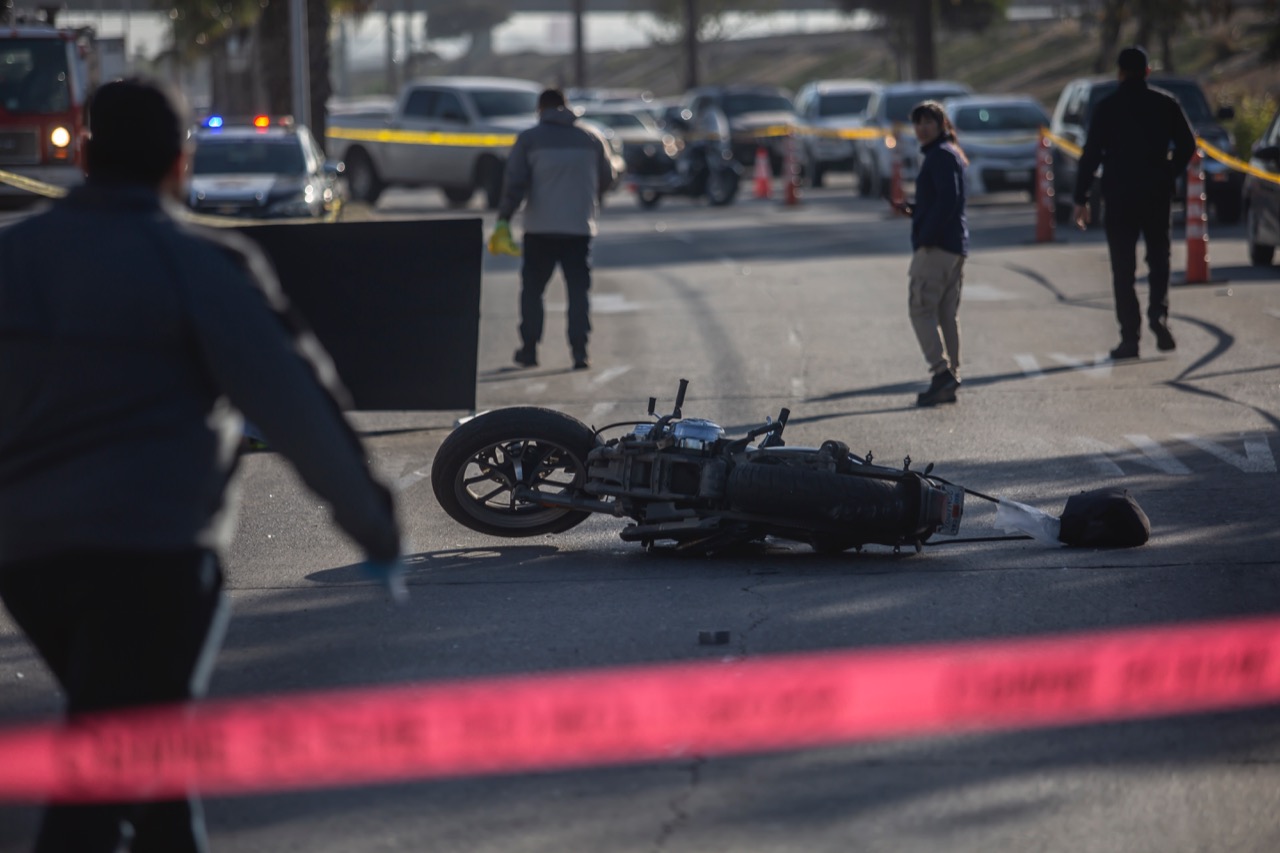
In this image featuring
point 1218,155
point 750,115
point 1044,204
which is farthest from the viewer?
point 750,115

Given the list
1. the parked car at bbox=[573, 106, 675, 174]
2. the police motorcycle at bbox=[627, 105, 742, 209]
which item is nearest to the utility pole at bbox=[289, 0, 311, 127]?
the police motorcycle at bbox=[627, 105, 742, 209]

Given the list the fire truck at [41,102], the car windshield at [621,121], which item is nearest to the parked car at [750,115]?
the car windshield at [621,121]

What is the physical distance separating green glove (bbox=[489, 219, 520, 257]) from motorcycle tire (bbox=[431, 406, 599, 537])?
4.73 metres

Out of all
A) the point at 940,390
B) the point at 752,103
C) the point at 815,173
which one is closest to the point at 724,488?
the point at 940,390

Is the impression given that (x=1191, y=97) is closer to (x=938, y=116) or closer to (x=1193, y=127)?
(x=1193, y=127)

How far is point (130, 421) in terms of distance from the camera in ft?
10.4

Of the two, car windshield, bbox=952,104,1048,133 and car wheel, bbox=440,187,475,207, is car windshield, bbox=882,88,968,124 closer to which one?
car windshield, bbox=952,104,1048,133

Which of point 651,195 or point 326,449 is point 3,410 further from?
point 651,195

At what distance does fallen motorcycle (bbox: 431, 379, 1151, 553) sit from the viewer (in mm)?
6980

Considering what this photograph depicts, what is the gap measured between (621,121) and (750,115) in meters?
8.39

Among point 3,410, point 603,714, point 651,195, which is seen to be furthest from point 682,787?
point 651,195

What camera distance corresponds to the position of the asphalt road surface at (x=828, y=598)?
14.5 feet

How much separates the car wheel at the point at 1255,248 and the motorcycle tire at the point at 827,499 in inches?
506

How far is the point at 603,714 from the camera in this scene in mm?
5121
